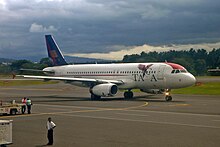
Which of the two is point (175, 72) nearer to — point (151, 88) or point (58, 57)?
point (151, 88)

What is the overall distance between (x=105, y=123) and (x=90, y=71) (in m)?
30.0

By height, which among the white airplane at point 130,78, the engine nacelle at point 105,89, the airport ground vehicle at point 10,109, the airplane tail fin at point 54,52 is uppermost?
the airplane tail fin at point 54,52

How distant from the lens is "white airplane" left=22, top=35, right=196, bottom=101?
153ft

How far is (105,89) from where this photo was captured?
158 ft

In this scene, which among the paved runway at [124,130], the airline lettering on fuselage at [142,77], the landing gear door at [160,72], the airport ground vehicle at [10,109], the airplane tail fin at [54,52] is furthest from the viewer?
the airplane tail fin at [54,52]

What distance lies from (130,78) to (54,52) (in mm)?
17423

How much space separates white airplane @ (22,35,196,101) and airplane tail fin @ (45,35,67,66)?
455cm

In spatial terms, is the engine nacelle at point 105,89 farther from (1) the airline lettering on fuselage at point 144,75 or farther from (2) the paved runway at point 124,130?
(2) the paved runway at point 124,130

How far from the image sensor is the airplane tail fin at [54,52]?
62.6m

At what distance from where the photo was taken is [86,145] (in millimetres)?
18203

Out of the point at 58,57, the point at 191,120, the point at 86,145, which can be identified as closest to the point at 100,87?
the point at 58,57

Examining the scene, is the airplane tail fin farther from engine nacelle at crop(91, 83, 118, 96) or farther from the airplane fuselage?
engine nacelle at crop(91, 83, 118, 96)

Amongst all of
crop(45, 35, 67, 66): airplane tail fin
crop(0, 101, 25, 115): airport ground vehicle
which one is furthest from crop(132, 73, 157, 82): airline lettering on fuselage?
crop(0, 101, 25, 115): airport ground vehicle

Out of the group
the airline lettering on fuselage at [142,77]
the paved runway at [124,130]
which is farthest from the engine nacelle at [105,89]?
the paved runway at [124,130]
